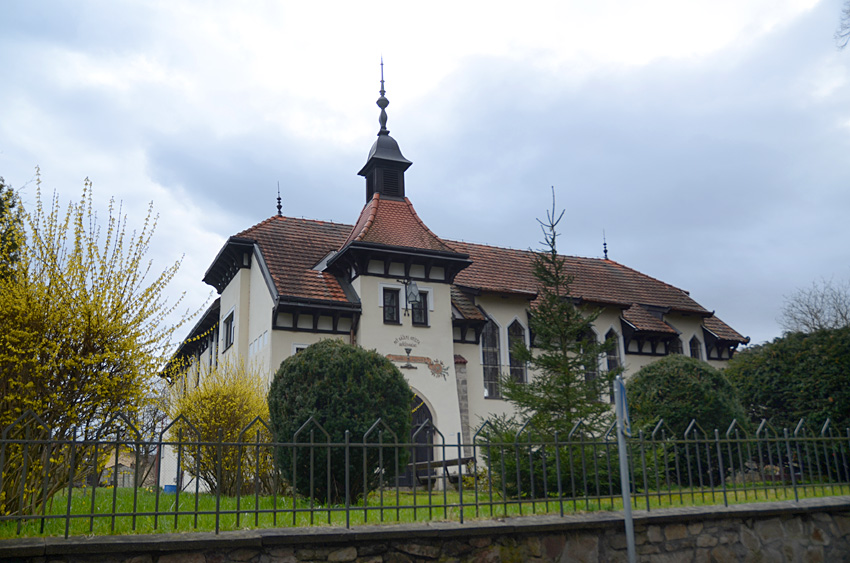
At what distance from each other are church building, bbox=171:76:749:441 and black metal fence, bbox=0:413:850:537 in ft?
20.5

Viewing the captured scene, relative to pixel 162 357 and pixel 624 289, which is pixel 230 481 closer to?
pixel 162 357

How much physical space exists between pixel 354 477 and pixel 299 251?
41.0 feet

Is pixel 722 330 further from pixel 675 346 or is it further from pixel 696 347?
pixel 675 346

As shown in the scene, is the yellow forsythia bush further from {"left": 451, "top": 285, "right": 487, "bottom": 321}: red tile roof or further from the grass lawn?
{"left": 451, "top": 285, "right": 487, "bottom": 321}: red tile roof

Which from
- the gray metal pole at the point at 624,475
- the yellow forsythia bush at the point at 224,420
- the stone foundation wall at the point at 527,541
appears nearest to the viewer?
the stone foundation wall at the point at 527,541

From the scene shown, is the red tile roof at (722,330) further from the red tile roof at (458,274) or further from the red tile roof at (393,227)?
the red tile roof at (393,227)

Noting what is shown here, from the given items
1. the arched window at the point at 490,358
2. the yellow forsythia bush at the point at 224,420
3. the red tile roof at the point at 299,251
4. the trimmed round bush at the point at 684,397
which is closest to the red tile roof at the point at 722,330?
the arched window at the point at 490,358

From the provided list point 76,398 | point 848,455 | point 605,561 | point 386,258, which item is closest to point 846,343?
point 848,455

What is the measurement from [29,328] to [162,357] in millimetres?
1565

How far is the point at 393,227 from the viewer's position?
21.7 m

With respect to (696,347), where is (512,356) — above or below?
below

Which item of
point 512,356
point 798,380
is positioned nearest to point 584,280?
point 512,356

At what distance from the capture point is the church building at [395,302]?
64.6 feet

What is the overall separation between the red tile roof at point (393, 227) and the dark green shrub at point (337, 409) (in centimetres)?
925
